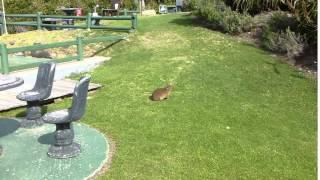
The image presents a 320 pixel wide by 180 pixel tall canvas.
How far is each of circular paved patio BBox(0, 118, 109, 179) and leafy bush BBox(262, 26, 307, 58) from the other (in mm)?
6341

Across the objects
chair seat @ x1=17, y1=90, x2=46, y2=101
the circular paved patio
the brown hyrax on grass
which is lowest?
the circular paved patio

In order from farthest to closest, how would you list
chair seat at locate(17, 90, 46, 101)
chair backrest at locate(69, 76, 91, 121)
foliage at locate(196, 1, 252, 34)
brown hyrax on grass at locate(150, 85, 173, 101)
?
foliage at locate(196, 1, 252, 34) → brown hyrax on grass at locate(150, 85, 173, 101) → chair seat at locate(17, 90, 46, 101) → chair backrest at locate(69, 76, 91, 121)

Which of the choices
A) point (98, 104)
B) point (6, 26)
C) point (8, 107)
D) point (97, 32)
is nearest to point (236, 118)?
point (98, 104)

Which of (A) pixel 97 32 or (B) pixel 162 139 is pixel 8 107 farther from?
(A) pixel 97 32

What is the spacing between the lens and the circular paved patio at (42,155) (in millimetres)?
5105

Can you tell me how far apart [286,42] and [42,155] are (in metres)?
7.67

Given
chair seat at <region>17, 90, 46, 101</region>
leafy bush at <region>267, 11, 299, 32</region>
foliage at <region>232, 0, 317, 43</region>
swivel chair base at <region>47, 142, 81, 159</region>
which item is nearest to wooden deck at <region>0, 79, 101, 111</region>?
chair seat at <region>17, 90, 46, 101</region>

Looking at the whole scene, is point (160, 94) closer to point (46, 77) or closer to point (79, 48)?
point (46, 77)

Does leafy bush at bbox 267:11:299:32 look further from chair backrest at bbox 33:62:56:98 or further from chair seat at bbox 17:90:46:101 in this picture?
chair seat at bbox 17:90:46:101

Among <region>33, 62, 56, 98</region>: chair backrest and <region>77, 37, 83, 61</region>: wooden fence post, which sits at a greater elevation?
<region>33, 62, 56, 98</region>: chair backrest

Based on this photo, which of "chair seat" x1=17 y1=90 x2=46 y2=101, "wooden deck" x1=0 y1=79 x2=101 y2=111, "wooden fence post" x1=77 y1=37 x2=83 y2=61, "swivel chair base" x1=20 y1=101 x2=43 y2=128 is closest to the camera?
"chair seat" x1=17 y1=90 x2=46 y2=101

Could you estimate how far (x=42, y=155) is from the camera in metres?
5.62

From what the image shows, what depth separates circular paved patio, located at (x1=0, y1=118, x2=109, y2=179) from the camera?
5.11 meters

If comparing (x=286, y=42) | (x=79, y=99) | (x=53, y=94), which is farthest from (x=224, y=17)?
(x=79, y=99)
